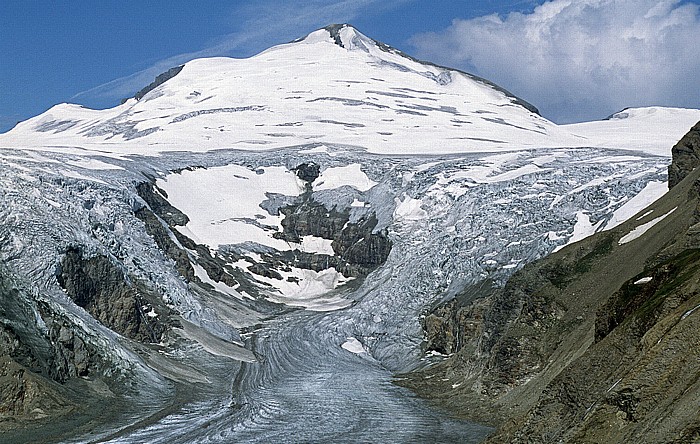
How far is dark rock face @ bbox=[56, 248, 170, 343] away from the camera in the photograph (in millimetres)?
60469

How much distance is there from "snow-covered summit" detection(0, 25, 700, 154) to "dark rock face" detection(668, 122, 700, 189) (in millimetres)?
64827

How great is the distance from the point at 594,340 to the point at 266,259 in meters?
64.6

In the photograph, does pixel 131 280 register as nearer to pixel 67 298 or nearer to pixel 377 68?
pixel 67 298

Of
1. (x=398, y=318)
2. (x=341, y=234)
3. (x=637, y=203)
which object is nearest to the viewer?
(x=637, y=203)

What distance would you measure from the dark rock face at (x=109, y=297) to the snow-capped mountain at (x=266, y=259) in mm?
151

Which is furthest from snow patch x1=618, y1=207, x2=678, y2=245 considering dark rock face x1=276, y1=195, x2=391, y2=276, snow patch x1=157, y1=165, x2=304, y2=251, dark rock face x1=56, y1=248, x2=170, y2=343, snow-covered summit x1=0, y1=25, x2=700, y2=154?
snow-covered summit x1=0, y1=25, x2=700, y2=154

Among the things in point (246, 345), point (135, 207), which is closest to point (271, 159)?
point (135, 207)

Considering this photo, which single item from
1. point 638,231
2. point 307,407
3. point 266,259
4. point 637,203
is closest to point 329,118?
point 266,259

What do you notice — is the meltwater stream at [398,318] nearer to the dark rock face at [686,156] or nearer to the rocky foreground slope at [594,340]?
the rocky foreground slope at [594,340]

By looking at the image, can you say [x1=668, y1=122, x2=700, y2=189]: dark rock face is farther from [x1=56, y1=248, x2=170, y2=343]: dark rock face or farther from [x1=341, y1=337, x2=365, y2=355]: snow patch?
[x1=56, y1=248, x2=170, y2=343]: dark rock face

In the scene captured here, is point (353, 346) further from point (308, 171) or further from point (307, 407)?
point (308, 171)

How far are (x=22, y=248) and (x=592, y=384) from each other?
45497 mm

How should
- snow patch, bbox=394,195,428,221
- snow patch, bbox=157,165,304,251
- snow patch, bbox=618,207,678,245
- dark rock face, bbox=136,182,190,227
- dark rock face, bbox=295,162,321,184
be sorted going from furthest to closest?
1. dark rock face, bbox=295,162,321,184
2. snow patch, bbox=157,165,304,251
3. snow patch, bbox=394,195,428,221
4. dark rock face, bbox=136,182,190,227
5. snow patch, bbox=618,207,678,245

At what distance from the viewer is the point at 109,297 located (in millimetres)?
62406
